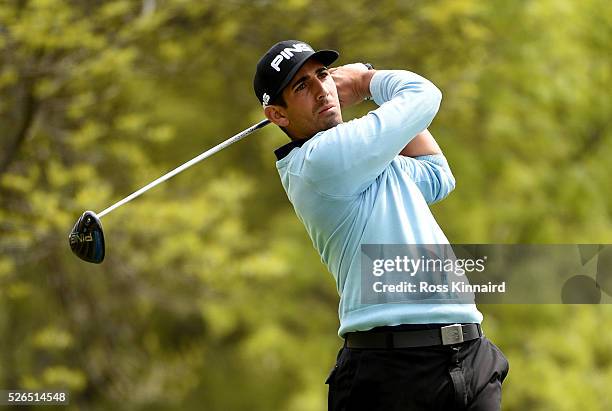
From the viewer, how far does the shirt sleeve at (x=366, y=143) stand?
10.3 ft

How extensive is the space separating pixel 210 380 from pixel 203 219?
615 centimetres

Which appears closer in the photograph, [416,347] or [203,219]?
[416,347]

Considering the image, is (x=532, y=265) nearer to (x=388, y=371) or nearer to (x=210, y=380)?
(x=210, y=380)

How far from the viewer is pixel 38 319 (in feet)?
40.7

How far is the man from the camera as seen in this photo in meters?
3.17

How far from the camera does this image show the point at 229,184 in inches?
416

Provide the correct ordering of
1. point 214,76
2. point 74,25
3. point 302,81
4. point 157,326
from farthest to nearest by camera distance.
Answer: point 157,326 → point 214,76 → point 74,25 → point 302,81

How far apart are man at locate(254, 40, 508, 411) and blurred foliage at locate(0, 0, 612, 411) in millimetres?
4198

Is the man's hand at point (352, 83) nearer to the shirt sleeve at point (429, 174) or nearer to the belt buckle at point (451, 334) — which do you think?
the shirt sleeve at point (429, 174)

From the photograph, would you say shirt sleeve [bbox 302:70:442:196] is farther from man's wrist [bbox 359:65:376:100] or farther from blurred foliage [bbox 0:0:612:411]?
blurred foliage [bbox 0:0:612:411]

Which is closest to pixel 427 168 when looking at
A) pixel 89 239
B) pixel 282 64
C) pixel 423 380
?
pixel 282 64

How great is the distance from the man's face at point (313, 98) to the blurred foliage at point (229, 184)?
4175 mm

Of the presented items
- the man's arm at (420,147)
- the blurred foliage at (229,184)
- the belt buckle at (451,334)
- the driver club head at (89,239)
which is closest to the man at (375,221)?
the belt buckle at (451,334)

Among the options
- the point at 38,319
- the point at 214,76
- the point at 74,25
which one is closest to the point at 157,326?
the point at 38,319
